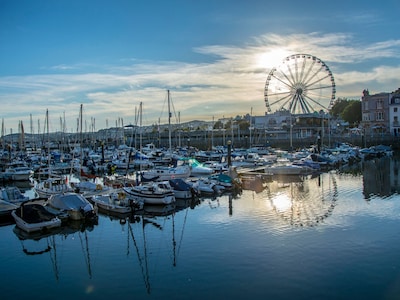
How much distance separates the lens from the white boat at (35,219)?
68.2 ft

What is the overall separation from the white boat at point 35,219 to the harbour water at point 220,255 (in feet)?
2.15

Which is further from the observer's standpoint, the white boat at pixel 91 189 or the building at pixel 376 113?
the building at pixel 376 113

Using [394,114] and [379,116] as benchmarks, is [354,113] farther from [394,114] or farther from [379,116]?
[394,114]

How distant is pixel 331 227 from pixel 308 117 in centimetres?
8757

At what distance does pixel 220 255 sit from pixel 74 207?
10.1 metres

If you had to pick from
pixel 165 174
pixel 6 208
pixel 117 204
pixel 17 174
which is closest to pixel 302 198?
pixel 117 204

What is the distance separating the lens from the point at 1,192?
26609mm

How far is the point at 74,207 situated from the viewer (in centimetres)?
2294

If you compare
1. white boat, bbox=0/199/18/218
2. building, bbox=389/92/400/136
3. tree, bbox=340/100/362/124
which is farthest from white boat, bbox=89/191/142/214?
tree, bbox=340/100/362/124

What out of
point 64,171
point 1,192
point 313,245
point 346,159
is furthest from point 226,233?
point 346,159

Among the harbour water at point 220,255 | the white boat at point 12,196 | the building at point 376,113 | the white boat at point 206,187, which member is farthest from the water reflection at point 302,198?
the building at point 376,113

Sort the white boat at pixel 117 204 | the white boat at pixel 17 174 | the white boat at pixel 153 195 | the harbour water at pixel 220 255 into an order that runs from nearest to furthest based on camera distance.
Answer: the harbour water at pixel 220 255 < the white boat at pixel 117 204 < the white boat at pixel 153 195 < the white boat at pixel 17 174

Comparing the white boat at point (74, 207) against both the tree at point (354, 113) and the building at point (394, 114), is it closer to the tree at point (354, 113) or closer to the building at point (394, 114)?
the building at point (394, 114)

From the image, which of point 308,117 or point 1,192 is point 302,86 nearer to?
point 308,117
